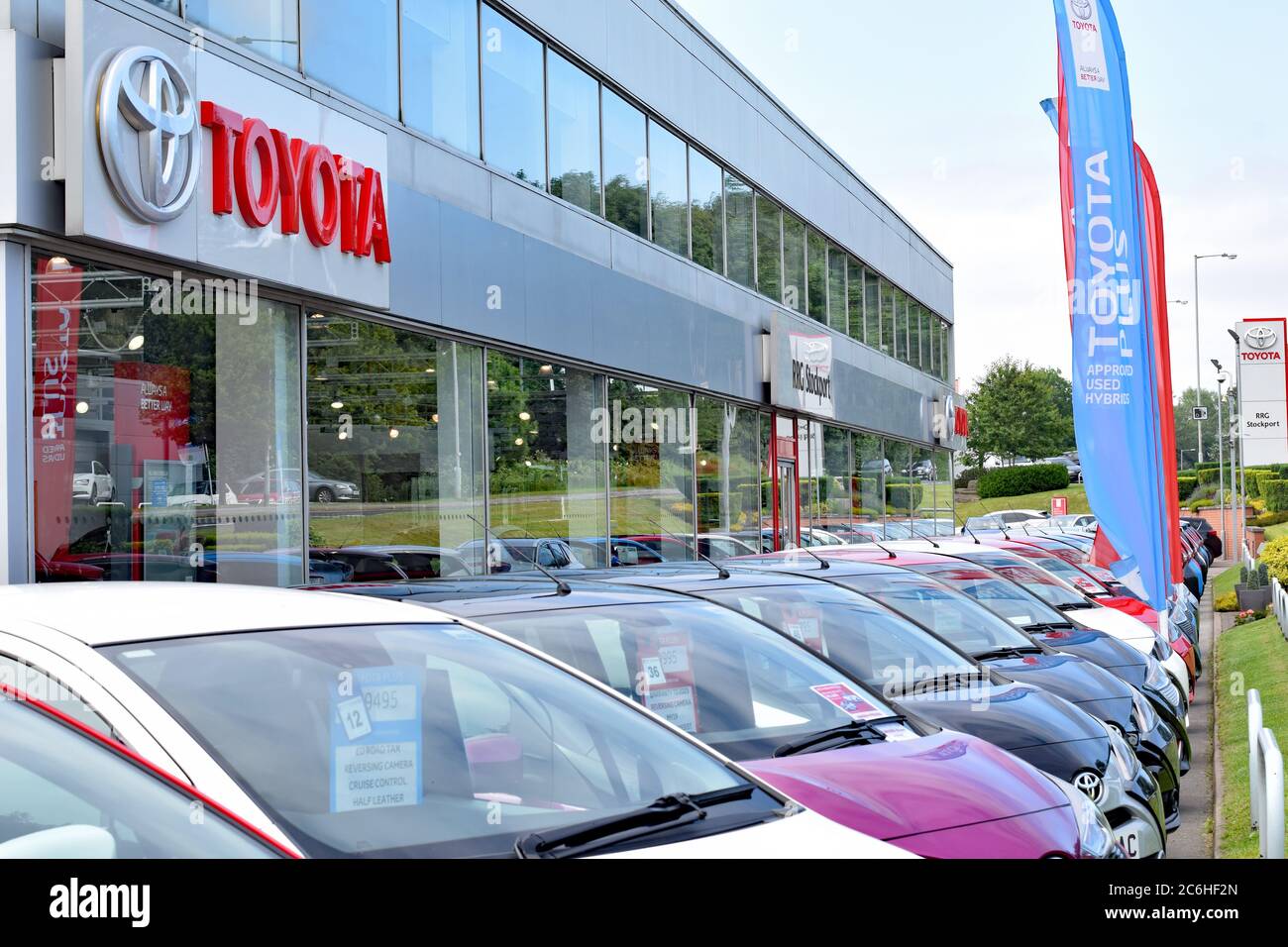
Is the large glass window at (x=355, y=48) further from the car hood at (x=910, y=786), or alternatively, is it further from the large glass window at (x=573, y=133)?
the car hood at (x=910, y=786)

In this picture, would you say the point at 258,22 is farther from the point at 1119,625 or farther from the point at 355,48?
the point at 1119,625

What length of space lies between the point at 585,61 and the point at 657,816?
48.3 ft

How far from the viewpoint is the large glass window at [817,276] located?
1028 inches

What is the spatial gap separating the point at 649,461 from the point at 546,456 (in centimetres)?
310

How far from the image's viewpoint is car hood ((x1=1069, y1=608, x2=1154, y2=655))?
37.0 feet

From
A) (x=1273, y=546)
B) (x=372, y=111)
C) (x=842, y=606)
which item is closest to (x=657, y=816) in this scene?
(x=842, y=606)

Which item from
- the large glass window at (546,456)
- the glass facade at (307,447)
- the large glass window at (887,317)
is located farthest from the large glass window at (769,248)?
the large glass window at (887,317)

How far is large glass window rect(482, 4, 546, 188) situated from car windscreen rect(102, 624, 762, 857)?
1128 cm

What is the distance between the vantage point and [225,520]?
10.1 metres

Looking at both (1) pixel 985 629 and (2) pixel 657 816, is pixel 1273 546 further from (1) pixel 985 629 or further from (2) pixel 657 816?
(2) pixel 657 816

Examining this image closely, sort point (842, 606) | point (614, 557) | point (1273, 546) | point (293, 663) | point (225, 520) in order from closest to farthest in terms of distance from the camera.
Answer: point (293, 663)
point (842, 606)
point (225, 520)
point (614, 557)
point (1273, 546)

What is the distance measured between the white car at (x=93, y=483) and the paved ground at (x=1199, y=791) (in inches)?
280

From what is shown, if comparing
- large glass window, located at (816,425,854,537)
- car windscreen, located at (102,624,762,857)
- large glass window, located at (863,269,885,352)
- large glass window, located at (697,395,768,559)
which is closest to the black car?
car windscreen, located at (102,624,762,857)

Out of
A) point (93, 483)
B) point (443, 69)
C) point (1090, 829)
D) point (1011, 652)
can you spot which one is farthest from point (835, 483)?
point (1090, 829)
